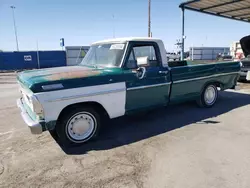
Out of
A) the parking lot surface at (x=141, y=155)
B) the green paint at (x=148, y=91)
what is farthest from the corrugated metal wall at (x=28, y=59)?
the green paint at (x=148, y=91)

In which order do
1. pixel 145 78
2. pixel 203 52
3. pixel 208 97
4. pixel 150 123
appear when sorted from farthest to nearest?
pixel 203 52, pixel 208 97, pixel 150 123, pixel 145 78

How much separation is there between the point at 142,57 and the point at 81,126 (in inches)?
74.9

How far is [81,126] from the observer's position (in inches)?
157

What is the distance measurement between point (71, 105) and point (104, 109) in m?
0.67

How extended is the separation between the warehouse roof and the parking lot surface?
323 inches

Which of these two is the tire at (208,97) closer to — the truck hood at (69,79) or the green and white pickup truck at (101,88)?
the green and white pickup truck at (101,88)

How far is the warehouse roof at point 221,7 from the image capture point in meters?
11.3

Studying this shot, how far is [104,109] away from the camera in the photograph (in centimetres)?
417

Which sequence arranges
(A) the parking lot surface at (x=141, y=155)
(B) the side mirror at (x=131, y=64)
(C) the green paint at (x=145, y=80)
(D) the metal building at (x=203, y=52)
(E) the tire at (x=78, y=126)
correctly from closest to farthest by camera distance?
1. (A) the parking lot surface at (x=141, y=155)
2. (C) the green paint at (x=145, y=80)
3. (E) the tire at (x=78, y=126)
4. (B) the side mirror at (x=131, y=64)
5. (D) the metal building at (x=203, y=52)

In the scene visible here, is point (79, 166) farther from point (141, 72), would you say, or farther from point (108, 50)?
point (108, 50)

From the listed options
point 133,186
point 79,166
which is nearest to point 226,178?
point 133,186

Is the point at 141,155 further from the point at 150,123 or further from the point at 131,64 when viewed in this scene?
the point at 131,64

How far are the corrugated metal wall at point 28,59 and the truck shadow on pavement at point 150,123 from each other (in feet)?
65.8

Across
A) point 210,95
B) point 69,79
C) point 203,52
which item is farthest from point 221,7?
point 203,52
